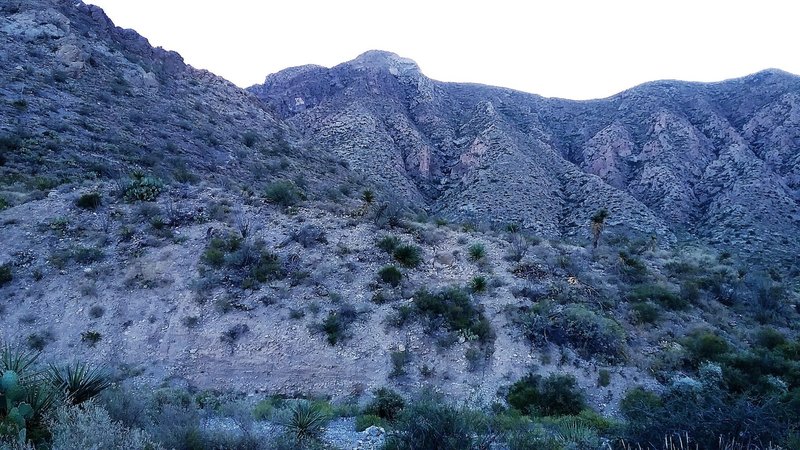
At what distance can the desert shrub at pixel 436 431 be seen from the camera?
6.64 m

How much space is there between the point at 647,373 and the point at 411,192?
1223 inches

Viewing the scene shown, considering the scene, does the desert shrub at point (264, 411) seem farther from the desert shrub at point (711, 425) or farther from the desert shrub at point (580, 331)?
the desert shrub at point (580, 331)

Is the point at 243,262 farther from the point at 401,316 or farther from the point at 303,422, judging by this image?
the point at 303,422

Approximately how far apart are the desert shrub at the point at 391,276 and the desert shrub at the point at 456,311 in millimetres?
1085

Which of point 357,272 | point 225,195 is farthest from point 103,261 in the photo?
point 357,272

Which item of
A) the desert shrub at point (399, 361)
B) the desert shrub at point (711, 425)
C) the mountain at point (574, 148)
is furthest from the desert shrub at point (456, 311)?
the mountain at point (574, 148)

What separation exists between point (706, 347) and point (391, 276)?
34.1 ft

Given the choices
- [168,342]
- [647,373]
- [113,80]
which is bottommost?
[647,373]

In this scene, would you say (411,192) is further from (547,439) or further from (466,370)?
(547,439)

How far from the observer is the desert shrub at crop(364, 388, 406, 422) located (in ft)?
36.3

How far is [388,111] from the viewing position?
5641cm

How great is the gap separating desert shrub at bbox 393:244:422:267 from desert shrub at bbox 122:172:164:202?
10419mm

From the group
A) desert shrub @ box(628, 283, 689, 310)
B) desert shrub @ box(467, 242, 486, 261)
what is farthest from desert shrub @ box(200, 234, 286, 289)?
desert shrub @ box(628, 283, 689, 310)

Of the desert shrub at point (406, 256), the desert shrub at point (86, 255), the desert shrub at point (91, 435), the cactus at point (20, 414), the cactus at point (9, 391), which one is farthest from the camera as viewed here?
the desert shrub at point (406, 256)
